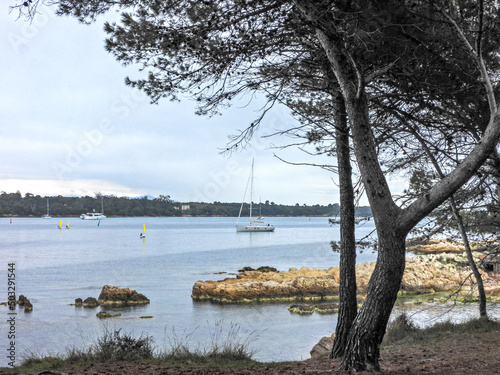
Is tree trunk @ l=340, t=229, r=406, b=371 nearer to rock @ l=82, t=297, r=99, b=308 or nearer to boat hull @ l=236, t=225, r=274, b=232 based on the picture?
rock @ l=82, t=297, r=99, b=308

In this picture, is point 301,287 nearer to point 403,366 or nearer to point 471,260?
point 471,260

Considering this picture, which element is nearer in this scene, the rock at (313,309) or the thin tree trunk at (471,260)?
the thin tree trunk at (471,260)

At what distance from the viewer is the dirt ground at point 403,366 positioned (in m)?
5.45

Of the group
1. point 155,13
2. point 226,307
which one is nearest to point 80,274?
point 226,307

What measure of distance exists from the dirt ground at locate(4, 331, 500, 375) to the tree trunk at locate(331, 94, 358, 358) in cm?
66

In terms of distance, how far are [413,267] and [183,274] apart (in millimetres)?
16158

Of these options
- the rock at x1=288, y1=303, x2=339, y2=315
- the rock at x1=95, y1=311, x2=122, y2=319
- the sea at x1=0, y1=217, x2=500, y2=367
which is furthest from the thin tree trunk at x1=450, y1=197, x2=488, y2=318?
the rock at x1=95, y1=311, x2=122, y2=319

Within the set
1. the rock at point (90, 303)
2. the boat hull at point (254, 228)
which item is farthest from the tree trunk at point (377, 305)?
the boat hull at point (254, 228)

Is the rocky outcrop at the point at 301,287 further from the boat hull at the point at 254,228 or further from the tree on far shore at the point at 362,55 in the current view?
the boat hull at the point at 254,228

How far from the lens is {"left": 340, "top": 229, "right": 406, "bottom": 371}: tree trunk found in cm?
509

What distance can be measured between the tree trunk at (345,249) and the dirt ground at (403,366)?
26.0 inches

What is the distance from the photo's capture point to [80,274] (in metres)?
34.4

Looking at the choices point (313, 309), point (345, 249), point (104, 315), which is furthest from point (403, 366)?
point (104, 315)

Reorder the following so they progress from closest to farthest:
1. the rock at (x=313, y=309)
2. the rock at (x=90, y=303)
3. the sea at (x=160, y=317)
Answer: the sea at (x=160, y=317)
the rock at (x=313, y=309)
the rock at (x=90, y=303)
